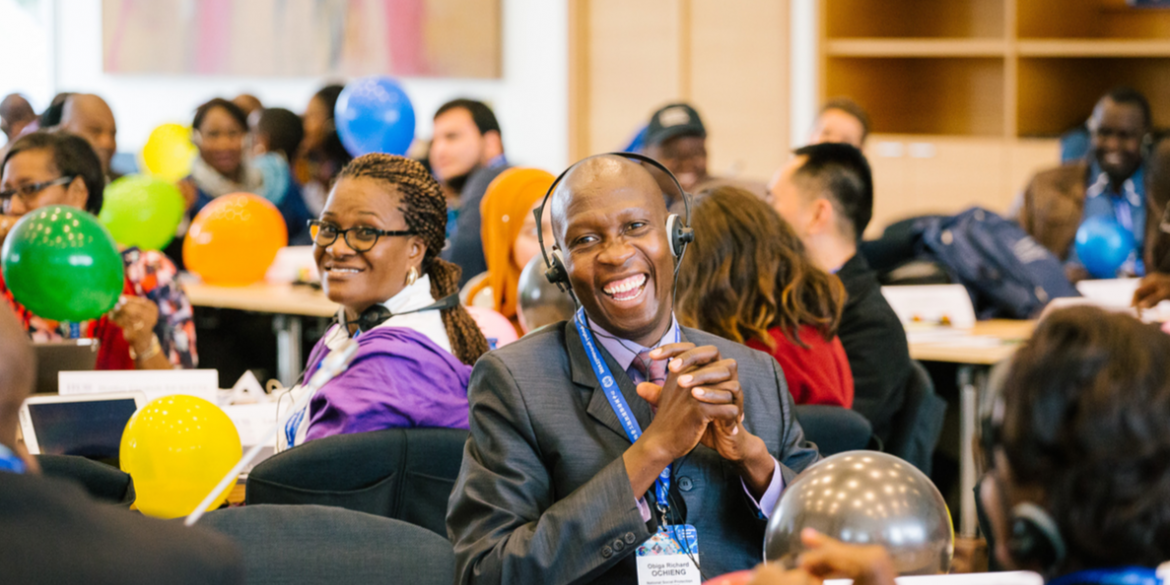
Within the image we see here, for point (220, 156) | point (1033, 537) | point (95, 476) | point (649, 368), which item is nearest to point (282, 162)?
point (220, 156)

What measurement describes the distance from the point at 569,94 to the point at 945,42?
2587mm

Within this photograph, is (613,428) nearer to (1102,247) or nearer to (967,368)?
(967,368)

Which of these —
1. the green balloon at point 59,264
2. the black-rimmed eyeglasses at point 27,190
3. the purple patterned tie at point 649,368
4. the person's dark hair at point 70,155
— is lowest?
the purple patterned tie at point 649,368

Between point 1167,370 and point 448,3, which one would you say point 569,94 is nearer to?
point 448,3

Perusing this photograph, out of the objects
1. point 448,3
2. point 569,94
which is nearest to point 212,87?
point 448,3

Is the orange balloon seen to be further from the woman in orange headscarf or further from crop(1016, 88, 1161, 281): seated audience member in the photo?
crop(1016, 88, 1161, 281): seated audience member

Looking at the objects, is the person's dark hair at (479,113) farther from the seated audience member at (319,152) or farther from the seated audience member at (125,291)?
the seated audience member at (125,291)

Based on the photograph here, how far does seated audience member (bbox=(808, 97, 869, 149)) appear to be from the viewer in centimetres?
553

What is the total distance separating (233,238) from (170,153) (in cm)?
135

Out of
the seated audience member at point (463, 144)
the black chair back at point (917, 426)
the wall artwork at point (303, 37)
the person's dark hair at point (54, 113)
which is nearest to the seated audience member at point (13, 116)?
the person's dark hair at point (54, 113)

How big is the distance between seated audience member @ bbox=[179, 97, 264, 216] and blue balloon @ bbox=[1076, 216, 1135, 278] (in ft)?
12.9

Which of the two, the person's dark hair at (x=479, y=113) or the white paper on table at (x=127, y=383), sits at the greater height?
the person's dark hair at (x=479, y=113)

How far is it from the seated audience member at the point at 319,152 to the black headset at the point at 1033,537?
5.53m

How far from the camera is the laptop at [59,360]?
285 cm
